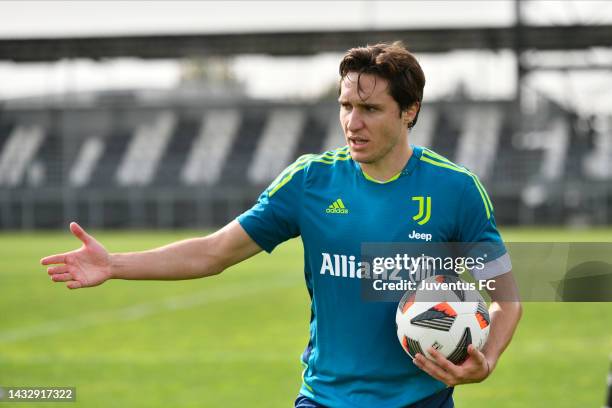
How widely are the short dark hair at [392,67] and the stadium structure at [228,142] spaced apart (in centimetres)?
3637

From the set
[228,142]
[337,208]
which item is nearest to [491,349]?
[337,208]

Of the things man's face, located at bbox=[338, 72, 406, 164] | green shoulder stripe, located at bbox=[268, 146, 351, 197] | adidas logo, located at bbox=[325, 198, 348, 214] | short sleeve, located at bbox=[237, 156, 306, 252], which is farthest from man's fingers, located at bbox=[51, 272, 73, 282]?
man's face, located at bbox=[338, 72, 406, 164]

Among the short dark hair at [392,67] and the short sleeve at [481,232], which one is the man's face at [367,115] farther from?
the short sleeve at [481,232]

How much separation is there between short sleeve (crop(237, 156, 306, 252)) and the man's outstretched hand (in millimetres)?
564

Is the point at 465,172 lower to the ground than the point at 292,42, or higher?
higher

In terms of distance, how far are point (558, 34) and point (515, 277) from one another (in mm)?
37717

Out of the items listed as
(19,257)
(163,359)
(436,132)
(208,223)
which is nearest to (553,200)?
(436,132)

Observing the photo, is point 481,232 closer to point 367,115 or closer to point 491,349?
point 491,349

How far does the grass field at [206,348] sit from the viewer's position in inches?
335

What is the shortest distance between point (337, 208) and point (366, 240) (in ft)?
0.60

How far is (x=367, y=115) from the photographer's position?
11.9 ft

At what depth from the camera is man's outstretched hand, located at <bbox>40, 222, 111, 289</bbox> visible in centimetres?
375

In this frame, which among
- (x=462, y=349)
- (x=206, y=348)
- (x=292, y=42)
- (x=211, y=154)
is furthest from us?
(x=211, y=154)

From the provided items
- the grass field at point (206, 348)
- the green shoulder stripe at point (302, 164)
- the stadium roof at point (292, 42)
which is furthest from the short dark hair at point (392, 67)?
the stadium roof at point (292, 42)
